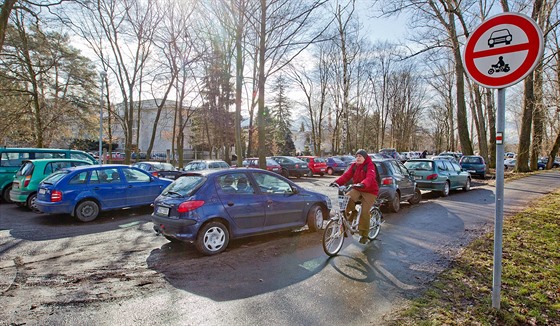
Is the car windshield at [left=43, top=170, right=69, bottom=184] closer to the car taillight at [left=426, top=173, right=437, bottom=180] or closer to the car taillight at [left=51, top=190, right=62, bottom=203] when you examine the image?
the car taillight at [left=51, top=190, right=62, bottom=203]

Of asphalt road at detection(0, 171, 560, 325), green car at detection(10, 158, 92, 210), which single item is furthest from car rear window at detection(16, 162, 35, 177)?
asphalt road at detection(0, 171, 560, 325)

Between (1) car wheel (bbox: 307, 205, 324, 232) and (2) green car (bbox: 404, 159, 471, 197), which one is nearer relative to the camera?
(1) car wheel (bbox: 307, 205, 324, 232)

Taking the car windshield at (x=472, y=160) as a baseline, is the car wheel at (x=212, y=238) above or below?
below

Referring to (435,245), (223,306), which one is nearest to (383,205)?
(435,245)

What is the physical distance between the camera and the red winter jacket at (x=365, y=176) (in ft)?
19.4

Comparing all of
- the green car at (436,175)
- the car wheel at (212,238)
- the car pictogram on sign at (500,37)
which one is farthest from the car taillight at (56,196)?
the green car at (436,175)

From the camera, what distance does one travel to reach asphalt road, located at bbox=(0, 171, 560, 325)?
11.9 ft

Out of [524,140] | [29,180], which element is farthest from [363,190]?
[524,140]

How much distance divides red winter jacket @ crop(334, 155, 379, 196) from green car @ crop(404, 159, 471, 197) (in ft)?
27.8

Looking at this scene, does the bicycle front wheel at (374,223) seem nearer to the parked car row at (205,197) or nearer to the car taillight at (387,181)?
the parked car row at (205,197)

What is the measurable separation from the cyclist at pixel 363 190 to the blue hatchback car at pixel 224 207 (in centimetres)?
133

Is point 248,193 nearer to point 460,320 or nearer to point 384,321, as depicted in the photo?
point 384,321

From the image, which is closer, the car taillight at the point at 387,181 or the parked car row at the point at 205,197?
the parked car row at the point at 205,197

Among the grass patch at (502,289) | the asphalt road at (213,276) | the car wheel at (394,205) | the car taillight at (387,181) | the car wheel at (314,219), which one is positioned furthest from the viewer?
the car wheel at (394,205)
